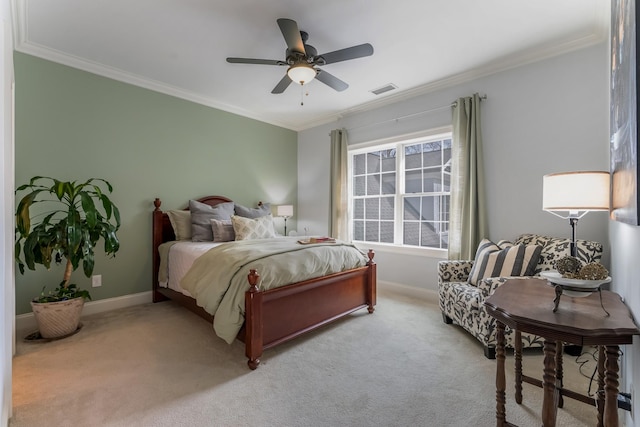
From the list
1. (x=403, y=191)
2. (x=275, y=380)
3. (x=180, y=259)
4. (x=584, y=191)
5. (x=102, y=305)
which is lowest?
(x=275, y=380)

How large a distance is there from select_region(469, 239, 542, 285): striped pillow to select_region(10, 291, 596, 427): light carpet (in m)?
0.61

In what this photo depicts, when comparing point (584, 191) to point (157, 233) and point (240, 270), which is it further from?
point (157, 233)

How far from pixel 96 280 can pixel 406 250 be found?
12.5 feet

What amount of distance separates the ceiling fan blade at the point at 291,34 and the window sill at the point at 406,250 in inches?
109

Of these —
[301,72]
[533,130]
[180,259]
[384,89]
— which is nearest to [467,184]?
[533,130]

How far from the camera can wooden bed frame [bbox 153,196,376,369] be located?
209 centimetres

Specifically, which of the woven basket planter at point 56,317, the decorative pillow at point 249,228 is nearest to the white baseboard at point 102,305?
the woven basket planter at point 56,317

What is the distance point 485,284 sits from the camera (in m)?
2.15

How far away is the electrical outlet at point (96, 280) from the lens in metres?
3.16

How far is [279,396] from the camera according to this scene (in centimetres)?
179

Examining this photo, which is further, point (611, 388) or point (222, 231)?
point (222, 231)

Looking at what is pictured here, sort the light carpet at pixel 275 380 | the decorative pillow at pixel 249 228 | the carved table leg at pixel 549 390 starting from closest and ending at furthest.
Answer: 1. the carved table leg at pixel 549 390
2. the light carpet at pixel 275 380
3. the decorative pillow at pixel 249 228

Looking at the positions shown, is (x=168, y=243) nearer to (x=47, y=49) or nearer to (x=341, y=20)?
(x=47, y=49)

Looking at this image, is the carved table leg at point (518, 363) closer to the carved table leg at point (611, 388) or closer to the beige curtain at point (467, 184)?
the carved table leg at point (611, 388)
